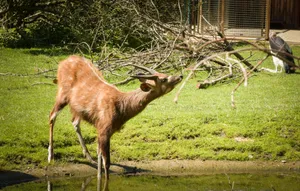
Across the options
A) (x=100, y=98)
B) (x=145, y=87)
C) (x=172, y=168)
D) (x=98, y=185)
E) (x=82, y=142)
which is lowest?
(x=172, y=168)

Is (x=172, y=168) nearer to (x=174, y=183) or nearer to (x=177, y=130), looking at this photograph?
(x=174, y=183)

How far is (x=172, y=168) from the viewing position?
28.1 feet

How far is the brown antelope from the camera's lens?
286 inches

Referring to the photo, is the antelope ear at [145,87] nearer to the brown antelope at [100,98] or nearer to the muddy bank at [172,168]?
the brown antelope at [100,98]

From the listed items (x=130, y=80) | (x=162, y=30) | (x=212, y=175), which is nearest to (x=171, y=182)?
(x=212, y=175)

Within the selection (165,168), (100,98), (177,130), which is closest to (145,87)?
(100,98)

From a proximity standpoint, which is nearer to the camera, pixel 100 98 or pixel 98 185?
pixel 98 185

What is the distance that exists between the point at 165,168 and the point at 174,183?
0.61 metres

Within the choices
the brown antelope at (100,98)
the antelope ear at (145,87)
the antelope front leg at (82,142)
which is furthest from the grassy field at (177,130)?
the antelope ear at (145,87)

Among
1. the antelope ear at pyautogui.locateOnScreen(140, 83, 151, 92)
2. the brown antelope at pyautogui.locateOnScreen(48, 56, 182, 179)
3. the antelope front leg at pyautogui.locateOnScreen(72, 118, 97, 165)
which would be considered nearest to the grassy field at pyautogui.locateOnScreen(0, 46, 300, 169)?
the antelope front leg at pyautogui.locateOnScreen(72, 118, 97, 165)

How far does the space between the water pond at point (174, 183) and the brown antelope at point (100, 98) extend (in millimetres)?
299

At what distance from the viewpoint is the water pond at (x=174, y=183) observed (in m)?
7.68

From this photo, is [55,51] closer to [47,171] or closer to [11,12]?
[11,12]

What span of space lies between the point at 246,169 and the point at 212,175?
0.55m
